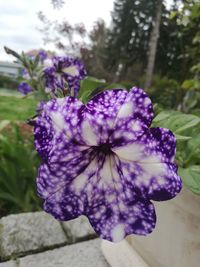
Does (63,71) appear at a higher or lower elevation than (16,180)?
higher

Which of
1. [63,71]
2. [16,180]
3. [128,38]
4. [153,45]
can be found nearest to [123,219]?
[63,71]

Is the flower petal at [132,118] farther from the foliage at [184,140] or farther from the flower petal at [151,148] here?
the foliage at [184,140]

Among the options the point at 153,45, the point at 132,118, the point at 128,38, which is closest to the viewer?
the point at 132,118

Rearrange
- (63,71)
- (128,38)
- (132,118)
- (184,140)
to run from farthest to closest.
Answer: (128,38) → (63,71) → (184,140) → (132,118)

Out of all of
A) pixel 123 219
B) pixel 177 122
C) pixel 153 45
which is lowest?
pixel 123 219

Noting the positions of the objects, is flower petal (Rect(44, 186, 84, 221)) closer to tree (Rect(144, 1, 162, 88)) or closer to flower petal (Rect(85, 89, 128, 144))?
flower petal (Rect(85, 89, 128, 144))

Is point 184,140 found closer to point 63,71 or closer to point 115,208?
point 115,208

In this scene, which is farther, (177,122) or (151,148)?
(177,122)
